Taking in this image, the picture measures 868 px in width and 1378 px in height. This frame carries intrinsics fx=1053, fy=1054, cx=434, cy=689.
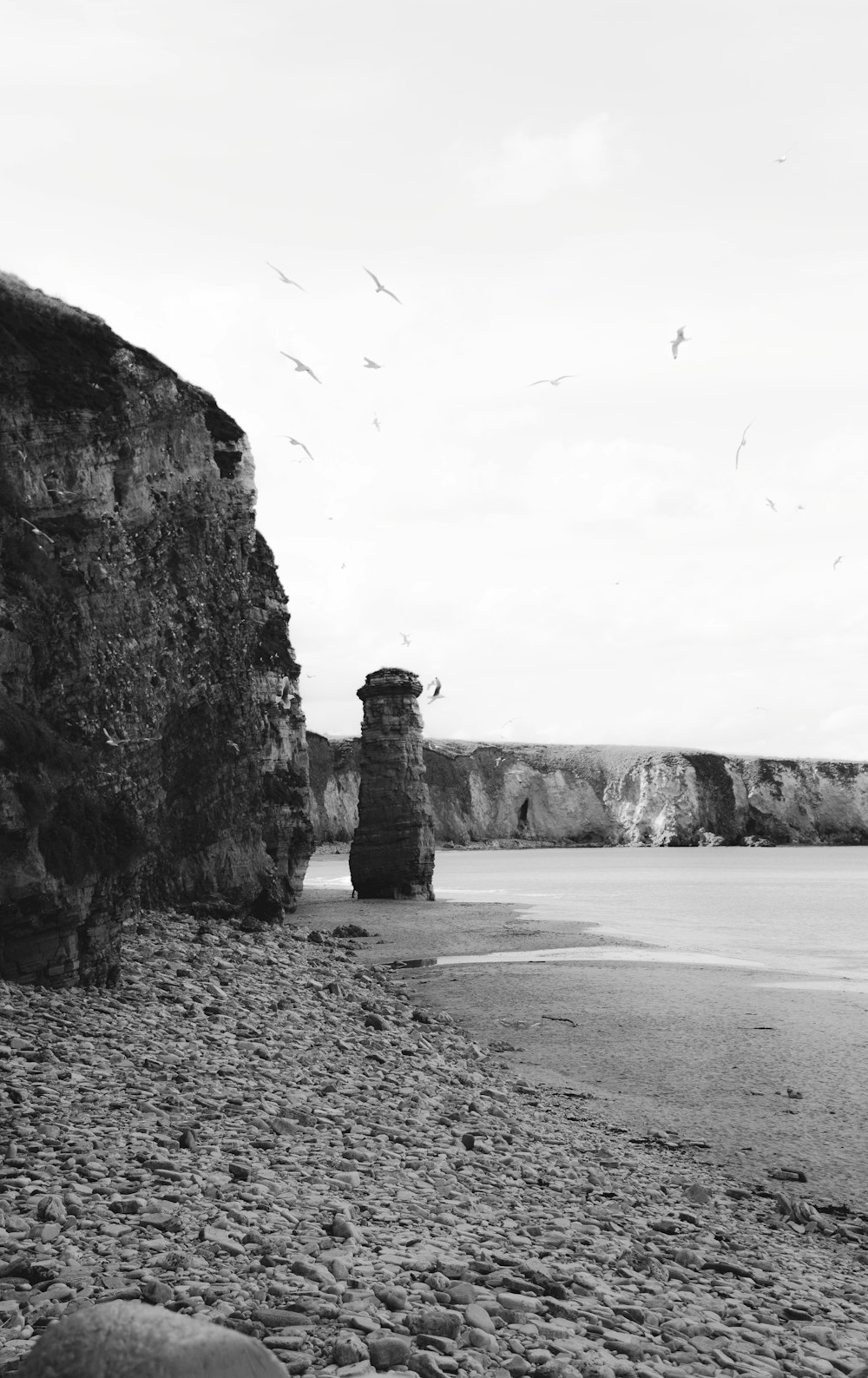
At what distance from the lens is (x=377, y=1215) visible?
5.95m

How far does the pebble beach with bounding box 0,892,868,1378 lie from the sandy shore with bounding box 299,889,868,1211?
56 cm

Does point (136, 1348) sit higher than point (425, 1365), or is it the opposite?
point (136, 1348)

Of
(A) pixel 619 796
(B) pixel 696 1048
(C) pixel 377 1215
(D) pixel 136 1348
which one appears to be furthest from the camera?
(A) pixel 619 796

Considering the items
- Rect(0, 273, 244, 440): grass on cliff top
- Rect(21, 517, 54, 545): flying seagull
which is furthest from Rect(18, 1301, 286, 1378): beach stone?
Rect(0, 273, 244, 440): grass on cliff top

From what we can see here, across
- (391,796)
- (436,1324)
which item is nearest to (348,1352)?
(436,1324)

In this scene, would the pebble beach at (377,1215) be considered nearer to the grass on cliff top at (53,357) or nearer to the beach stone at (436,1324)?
the beach stone at (436,1324)

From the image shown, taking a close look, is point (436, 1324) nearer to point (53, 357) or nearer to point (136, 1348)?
point (136, 1348)

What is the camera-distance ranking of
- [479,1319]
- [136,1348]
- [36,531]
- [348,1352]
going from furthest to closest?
1. [36,531]
2. [479,1319]
3. [348,1352]
4. [136,1348]

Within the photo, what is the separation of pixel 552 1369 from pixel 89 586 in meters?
9.73

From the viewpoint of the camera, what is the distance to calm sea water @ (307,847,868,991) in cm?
2388

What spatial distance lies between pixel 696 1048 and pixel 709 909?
29.9 meters

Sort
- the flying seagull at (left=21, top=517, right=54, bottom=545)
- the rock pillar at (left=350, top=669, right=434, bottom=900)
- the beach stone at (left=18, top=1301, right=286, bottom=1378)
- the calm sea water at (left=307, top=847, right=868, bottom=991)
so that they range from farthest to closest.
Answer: the rock pillar at (left=350, top=669, right=434, bottom=900)
the calm sea water at (left=307, top=847, right=868, bottom=991)
the flying seagull at (left=21, top=517, right=54, bottom=545)
the beach stone at (left=18, top=1301, right=286, bottom=1378)

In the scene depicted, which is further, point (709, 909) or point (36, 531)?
point (709, 909)

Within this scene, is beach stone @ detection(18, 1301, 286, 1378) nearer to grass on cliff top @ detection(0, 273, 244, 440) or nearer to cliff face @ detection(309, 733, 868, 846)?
grass on cliff top @ detection(0, 273, 244, 440)
